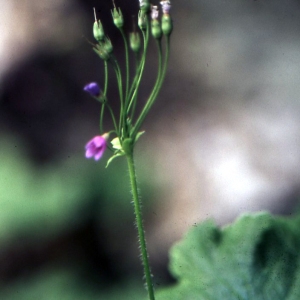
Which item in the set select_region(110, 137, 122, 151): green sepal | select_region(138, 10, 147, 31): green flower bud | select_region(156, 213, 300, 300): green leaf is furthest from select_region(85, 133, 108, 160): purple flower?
select_region(156, 213, 300, 300): green leaf

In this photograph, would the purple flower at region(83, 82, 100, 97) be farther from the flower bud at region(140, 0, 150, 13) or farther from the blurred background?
the blurred background

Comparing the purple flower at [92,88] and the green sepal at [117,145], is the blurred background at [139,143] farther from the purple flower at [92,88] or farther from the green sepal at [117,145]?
the purple flower at [92,88]

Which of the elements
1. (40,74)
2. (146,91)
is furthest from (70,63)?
(146,91)

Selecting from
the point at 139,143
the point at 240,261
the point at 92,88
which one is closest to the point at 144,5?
the point at 92,88

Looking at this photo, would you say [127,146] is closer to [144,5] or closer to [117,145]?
[117,145]

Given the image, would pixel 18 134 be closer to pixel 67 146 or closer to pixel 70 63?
pixel 67 146
